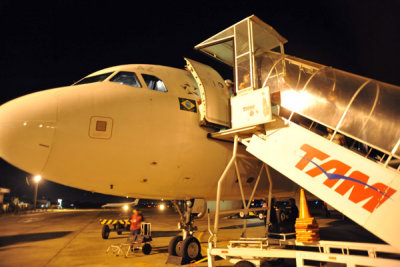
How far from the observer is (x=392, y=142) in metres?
4.11

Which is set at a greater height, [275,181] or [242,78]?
[242,78]

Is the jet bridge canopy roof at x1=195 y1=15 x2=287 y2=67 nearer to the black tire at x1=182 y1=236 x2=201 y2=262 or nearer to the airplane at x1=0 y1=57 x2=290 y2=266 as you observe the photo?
the airplane at x1=0 y1=57 x2=290 y2=266

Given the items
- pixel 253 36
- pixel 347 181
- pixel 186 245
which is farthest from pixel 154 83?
pixel 347 181

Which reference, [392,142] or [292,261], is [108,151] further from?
[292,261]

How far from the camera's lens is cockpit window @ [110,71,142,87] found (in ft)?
20.3

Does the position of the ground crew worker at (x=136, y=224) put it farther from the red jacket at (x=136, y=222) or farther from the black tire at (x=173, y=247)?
the black tire at (x=173, y=247)

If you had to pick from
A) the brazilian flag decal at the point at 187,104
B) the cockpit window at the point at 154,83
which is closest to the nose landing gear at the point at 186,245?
the brazilian flag decal at the point at 187,104

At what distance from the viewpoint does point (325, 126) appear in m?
5.28

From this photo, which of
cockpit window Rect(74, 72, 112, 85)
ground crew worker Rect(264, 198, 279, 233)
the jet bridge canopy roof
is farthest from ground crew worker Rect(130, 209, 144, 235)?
the jet bridge canopy roof

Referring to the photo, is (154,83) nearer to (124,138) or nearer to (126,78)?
(126,78)

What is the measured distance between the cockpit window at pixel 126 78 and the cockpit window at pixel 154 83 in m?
0.23

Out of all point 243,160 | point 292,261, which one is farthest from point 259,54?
point 292,261

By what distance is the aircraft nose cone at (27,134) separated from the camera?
4637mm

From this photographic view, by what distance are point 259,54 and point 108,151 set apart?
4383mm
